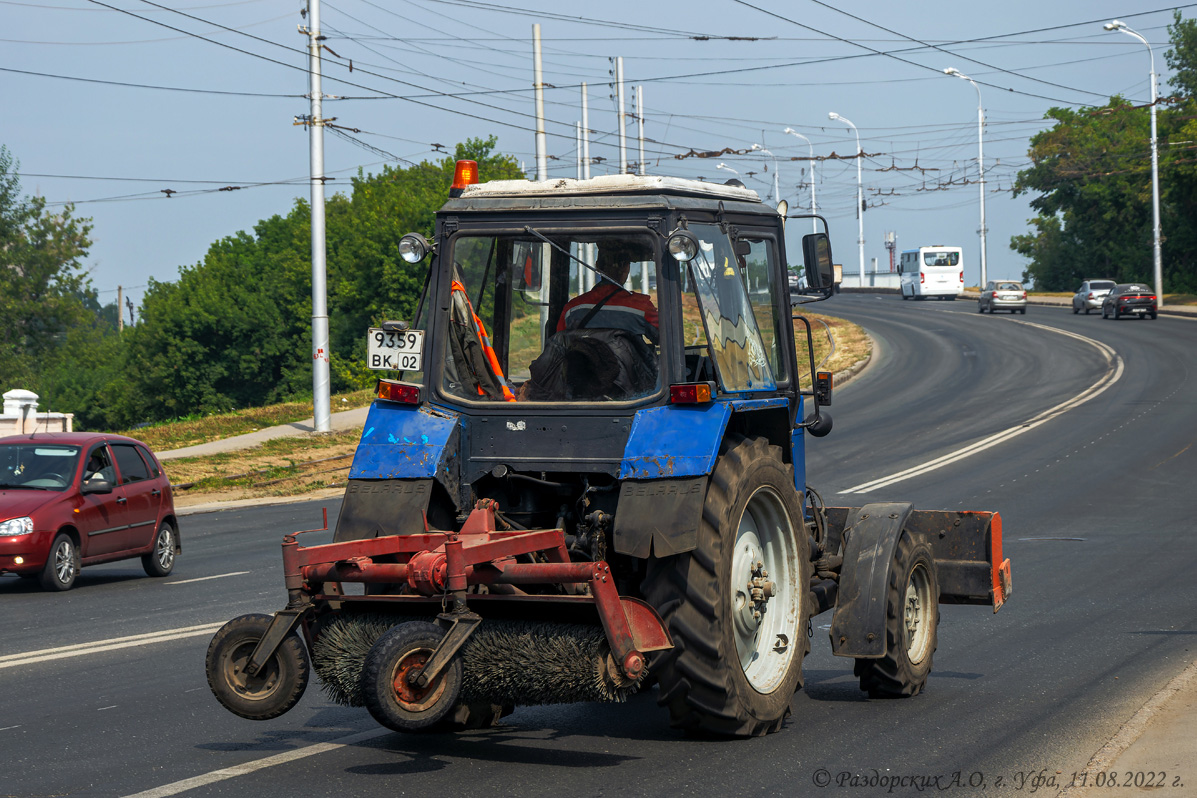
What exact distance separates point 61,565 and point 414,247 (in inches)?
350

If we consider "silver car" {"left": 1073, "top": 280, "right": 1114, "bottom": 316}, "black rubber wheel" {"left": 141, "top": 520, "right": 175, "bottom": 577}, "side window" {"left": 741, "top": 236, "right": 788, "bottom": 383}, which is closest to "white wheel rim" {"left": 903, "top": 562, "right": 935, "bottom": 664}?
"side window" {"left": 741, "top": 236, "right": 788, "bottom": 383}

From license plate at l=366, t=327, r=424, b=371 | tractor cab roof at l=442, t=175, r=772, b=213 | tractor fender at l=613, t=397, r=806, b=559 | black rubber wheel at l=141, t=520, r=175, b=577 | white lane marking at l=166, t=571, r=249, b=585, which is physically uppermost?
tractor cab roof at l=442, t=175, r=772, b=213

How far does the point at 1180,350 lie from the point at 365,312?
43.5 m

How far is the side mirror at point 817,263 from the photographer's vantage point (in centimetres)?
766

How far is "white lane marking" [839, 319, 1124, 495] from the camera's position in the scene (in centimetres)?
2416

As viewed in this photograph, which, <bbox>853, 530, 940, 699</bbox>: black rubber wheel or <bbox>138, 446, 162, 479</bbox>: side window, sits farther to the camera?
<bbox>138, 446, 162, 479</bbox>: side window

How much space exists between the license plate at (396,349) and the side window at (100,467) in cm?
935

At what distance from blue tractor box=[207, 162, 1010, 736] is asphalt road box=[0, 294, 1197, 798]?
0.35 m

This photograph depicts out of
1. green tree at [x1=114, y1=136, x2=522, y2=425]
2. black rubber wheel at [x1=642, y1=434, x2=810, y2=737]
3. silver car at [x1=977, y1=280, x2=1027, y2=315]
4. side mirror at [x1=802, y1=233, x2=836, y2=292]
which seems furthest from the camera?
green tree at [x1=114, y1=136, x2=522, y2=425]

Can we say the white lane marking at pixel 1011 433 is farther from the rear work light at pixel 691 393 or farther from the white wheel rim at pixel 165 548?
the rear work light at pixel 691 393

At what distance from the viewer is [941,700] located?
7.78 metres

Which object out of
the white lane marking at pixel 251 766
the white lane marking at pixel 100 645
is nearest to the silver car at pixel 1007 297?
the white lane marking at pixel 100 645

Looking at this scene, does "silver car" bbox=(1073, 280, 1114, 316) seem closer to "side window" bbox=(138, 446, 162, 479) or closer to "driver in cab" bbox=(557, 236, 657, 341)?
"side window" bbox=(138, 446, 162, 479)

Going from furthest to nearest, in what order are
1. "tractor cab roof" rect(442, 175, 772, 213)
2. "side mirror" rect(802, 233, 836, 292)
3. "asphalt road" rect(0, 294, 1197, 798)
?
"side mirror" rect(802, 233, 836, 292)
"tractor cab roof" rect(442, 175, 772, 213)
"asphalt road" rect(0, 294, 1197, 798)
